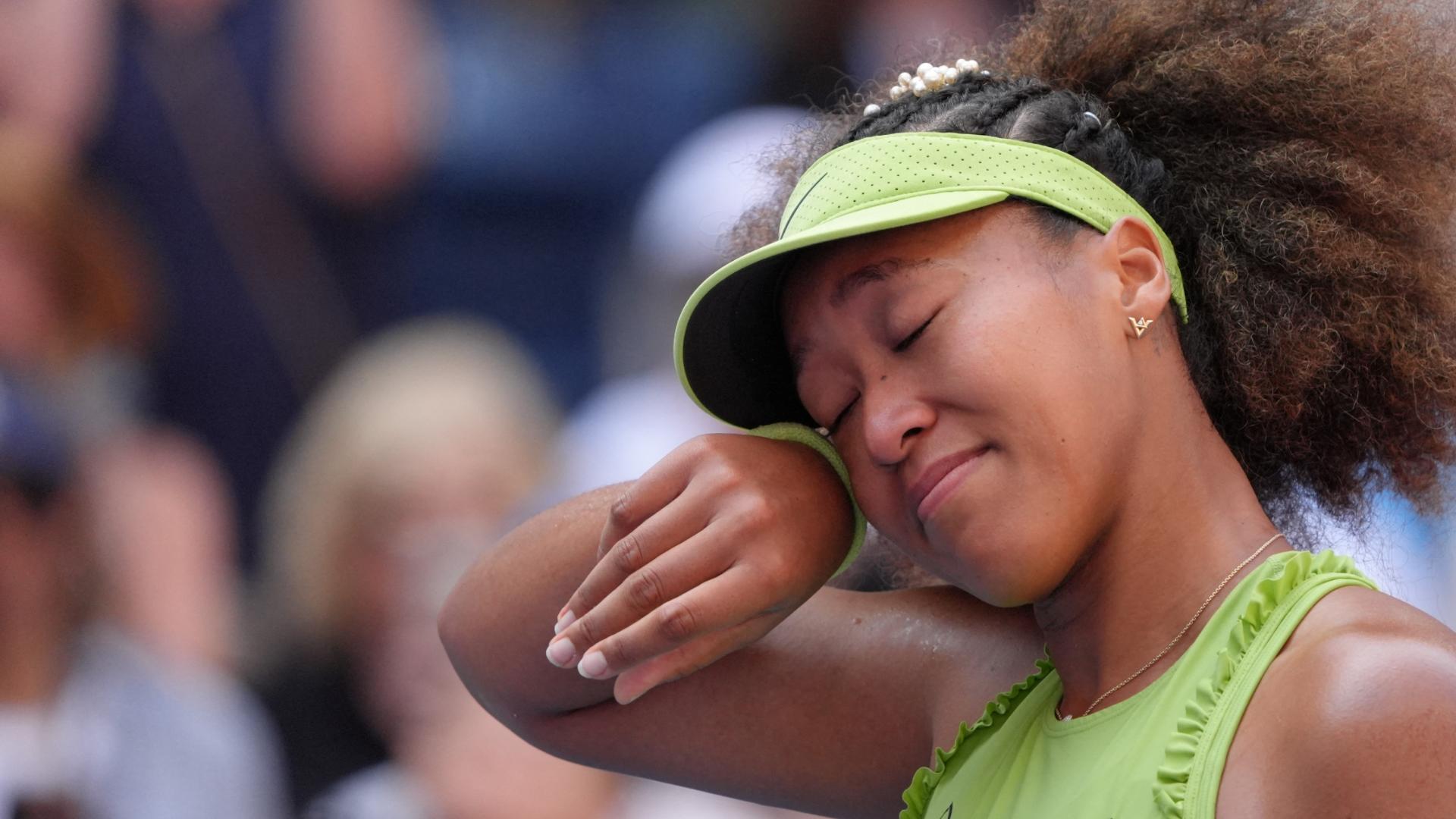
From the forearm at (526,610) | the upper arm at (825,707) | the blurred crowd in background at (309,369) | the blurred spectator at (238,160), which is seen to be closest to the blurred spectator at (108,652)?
the blurred crowd in background at (309,369)

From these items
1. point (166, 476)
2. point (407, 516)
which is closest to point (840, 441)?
point (407, 516)

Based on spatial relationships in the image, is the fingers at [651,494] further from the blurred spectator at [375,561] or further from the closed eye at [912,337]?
the blurred spectator at [375,561]

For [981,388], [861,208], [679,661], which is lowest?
[679,661]

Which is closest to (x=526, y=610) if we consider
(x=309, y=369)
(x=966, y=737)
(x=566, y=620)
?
(x=566, y=620)

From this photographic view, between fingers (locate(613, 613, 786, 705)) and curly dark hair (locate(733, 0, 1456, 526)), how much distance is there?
0.64m

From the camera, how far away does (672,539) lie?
1757mm

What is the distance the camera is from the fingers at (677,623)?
1.67 m

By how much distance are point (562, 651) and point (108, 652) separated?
7.59 feet

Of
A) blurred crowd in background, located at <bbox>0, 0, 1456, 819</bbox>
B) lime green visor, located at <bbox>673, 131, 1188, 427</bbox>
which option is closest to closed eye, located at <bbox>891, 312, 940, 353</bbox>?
lime green visor, located at <bbox>673, 131, 1188, 427</bbox>

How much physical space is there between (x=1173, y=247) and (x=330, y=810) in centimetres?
251

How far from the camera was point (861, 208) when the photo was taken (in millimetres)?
1773

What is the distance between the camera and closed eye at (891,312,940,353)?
1699 mm

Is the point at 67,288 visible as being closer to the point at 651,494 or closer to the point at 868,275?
the point at 651,494

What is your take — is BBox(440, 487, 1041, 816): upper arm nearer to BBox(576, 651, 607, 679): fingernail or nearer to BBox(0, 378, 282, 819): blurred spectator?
BBox(576, 651, 607, 679): fingernail
